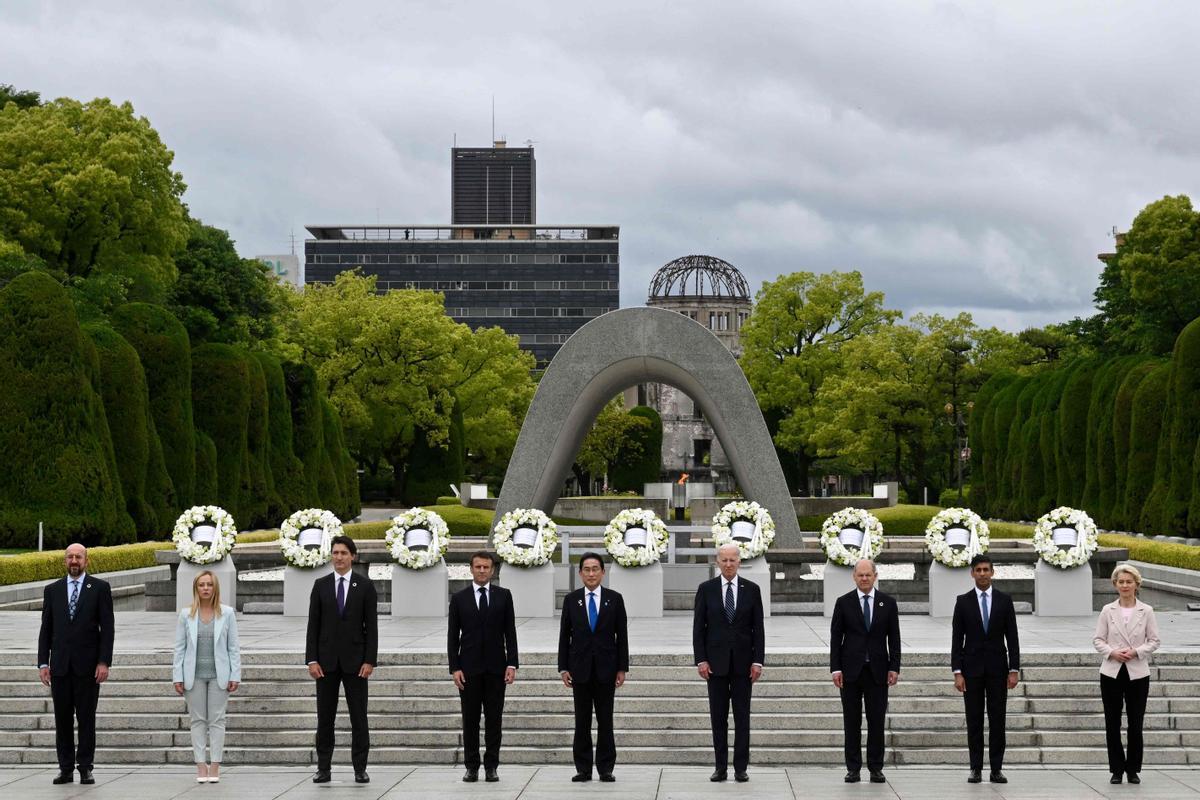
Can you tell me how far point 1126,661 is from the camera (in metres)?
10.2

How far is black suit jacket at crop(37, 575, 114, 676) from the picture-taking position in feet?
34.3

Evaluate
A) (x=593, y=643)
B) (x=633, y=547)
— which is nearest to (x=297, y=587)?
(x=633, y=547)

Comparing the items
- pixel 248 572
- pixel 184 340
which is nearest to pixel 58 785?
pixel 248 572

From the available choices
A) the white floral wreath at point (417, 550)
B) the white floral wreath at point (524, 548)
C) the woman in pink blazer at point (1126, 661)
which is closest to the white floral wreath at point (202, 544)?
the white floral wreath at point (417, 550)

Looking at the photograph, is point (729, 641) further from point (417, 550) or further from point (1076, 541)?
point (1076, 541)

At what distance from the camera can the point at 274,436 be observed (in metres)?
39.0

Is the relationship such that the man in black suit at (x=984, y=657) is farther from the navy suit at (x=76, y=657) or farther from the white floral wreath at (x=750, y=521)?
the white floral wreath at (x=750, y=521)

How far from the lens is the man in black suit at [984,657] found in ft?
33.7

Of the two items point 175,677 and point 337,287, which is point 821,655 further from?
point 337,287

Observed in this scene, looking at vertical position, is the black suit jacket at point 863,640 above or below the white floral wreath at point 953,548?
below

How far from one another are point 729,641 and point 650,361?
13504 millimetres

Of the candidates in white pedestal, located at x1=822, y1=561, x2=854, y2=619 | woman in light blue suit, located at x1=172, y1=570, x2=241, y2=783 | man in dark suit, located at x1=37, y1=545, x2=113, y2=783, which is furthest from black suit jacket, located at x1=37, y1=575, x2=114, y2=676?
white pedestal, located at x1=822, y1=561, x2=854, y2=619

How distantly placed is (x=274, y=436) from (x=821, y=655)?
28320 mm

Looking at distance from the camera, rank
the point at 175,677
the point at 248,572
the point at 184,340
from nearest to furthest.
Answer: the point at 175,677
the point at 248,572
the point at 184,340
